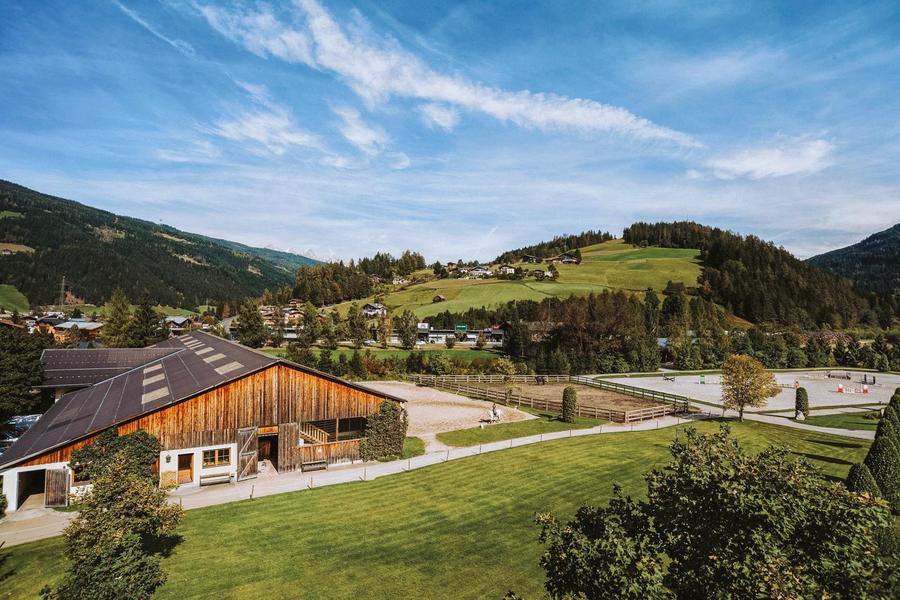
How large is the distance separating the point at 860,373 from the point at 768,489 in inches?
3983

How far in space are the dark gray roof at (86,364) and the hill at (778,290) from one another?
438 ft

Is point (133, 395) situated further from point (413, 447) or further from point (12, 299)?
point (12, 299)

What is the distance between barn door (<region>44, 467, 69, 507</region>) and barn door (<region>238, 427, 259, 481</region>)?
22.5 ft

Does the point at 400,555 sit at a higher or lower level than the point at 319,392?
lower

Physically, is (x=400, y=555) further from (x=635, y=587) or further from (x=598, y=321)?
(x=598, y=321)

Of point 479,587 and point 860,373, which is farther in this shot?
point 860,373

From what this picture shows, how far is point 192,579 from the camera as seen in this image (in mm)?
13656

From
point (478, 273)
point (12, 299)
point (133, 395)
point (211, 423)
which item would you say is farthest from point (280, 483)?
point (12, 299)

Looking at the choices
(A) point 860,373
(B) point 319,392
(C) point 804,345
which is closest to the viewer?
(B) point 319,392

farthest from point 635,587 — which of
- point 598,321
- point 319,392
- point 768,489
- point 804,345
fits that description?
point 804,345

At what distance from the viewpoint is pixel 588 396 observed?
53312mm

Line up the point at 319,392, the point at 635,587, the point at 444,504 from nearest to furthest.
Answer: the point at 635,587
the point at 444,504
the point at 319,392

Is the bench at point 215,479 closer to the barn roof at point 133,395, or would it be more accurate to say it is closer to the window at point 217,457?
the window at point 217,457

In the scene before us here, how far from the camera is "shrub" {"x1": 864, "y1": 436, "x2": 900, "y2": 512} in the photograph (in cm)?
1923
